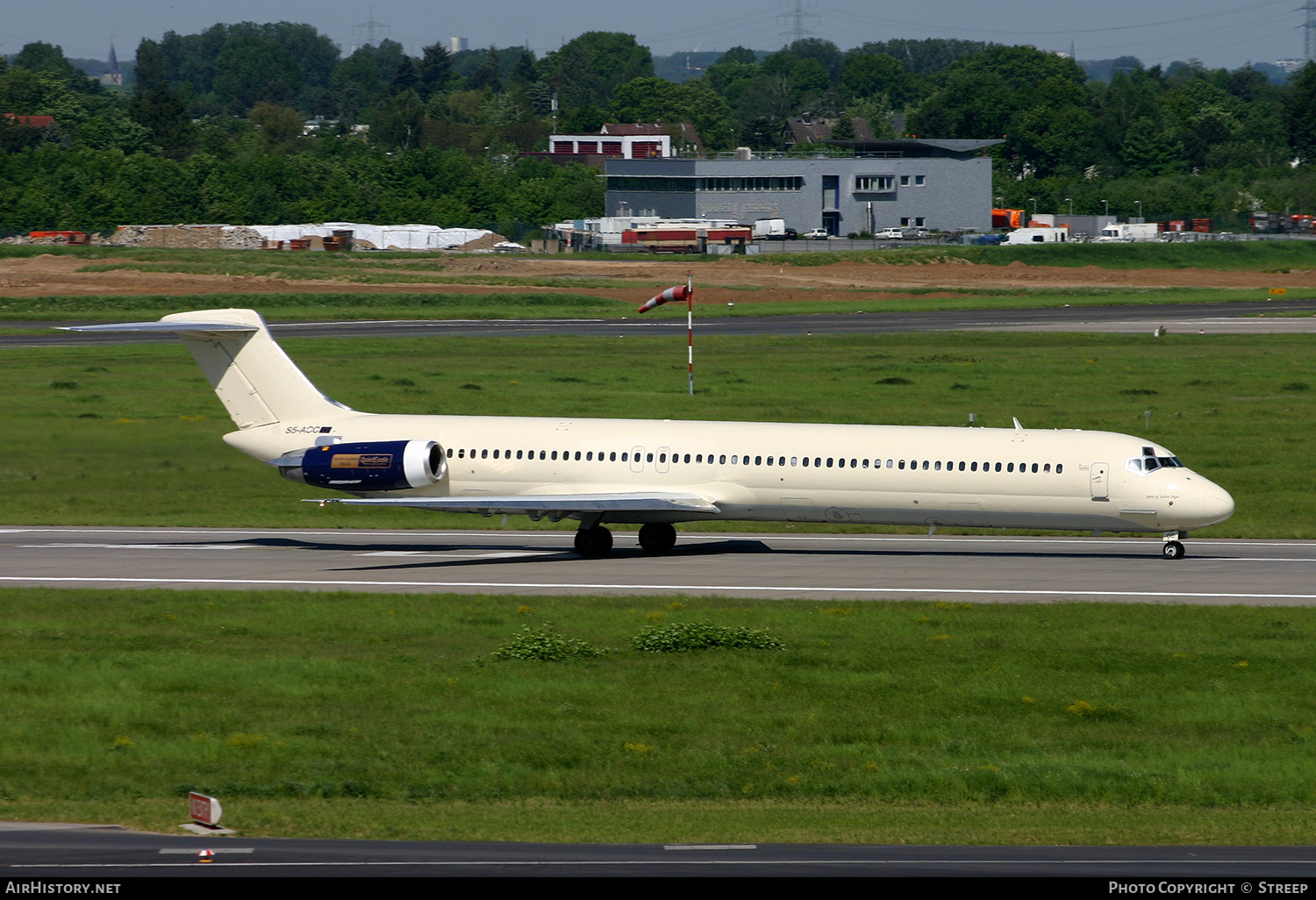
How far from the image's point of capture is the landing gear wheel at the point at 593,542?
38.2 m

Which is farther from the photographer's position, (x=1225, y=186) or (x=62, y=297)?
(x=1225, y=186)

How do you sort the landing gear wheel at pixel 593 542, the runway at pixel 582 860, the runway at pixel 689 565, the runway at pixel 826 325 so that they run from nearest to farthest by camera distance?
the runway at pixel 582 860 < the runway at pixel 689 565 < the landing gear wheel at pixel 593 542 < the runway at pixel 826 325

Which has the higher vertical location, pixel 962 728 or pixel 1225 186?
pixel 1225 186

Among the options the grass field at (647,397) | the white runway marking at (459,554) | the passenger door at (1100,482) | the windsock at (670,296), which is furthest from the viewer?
the windsock at (670,296)

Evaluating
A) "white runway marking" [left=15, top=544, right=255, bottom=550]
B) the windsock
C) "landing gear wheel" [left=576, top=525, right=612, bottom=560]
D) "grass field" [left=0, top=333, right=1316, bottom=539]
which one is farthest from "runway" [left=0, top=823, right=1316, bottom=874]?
the windsock

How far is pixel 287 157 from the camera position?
192000 millimetres

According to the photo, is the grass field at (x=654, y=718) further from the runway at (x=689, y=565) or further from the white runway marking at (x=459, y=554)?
the white runway marking at (x=459, y=554)

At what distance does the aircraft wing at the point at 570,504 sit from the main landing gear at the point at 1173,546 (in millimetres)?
10914

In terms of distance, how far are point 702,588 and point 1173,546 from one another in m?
12.1

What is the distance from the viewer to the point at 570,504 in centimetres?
A: 3716

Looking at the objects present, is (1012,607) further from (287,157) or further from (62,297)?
(287,157)

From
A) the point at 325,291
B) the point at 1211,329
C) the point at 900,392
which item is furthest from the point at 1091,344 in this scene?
the point at 325,291

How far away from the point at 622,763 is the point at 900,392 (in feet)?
151

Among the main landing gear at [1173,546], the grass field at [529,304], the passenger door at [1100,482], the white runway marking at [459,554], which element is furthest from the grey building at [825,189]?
the passenger door at [1100,482]
